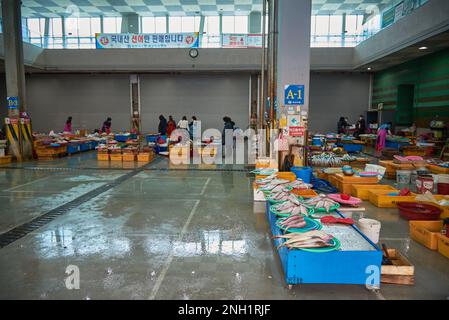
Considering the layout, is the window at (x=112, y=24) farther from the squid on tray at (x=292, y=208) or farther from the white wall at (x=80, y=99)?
the squid on tray at (x=292, y=208)

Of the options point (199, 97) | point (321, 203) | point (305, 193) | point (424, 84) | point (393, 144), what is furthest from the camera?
point (199, 97)

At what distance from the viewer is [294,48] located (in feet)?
25.7

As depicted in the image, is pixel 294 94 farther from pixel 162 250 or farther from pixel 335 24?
pixel 335 24

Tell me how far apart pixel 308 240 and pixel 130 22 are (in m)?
22.2

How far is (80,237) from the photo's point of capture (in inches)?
181

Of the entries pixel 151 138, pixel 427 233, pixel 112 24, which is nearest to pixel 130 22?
pixel 112 24

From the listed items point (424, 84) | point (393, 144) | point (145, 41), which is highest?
point (145, 41)

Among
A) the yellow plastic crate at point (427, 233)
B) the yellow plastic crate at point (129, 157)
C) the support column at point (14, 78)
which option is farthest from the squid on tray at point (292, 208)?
the support column at point (14, 78)

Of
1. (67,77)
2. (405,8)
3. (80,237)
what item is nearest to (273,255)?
(80,237)

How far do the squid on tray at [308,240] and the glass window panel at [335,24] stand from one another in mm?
21335

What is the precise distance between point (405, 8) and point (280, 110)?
865cm

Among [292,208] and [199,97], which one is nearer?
[292,208]

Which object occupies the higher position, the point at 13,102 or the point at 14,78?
the point at 14,78

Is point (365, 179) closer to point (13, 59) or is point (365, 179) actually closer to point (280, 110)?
point (280, 110)
